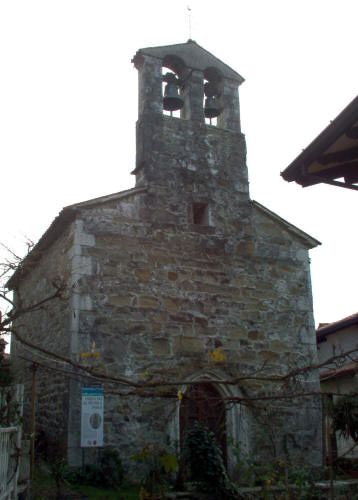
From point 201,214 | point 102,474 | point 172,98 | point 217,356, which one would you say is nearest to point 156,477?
point 102,474

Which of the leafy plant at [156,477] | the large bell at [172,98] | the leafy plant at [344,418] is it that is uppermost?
the large bell at [172,98]

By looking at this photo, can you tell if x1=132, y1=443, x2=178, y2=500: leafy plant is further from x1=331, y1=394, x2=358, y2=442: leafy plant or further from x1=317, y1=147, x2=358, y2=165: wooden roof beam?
x1=331, y1=394, x2=358, y2=442: leafy plant

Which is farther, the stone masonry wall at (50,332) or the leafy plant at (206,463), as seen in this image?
the stone masonry wall at (50,332)

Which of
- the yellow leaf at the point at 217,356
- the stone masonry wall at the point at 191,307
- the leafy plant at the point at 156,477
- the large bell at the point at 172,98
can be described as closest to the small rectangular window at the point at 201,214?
the stone masonry wall at the point at 191,307

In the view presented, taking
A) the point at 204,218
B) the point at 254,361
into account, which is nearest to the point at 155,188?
the point at 204,218

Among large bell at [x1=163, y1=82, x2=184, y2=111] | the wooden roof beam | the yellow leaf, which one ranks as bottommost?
the yellow leaf

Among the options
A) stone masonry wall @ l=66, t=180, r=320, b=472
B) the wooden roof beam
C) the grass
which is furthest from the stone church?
the wooden roof beam

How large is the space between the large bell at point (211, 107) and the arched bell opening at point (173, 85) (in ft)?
1.67

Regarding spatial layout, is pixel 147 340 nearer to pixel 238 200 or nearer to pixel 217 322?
pixel 217 322

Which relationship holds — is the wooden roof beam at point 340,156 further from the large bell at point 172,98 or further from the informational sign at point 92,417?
the large bell at point 172,98

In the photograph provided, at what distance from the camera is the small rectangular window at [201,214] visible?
9.63 m

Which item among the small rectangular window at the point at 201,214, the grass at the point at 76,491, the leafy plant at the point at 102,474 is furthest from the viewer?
the small rectangular window at the point at 201,214

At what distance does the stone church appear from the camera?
8.05 meters

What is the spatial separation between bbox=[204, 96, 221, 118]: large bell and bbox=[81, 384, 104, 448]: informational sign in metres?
5.77
